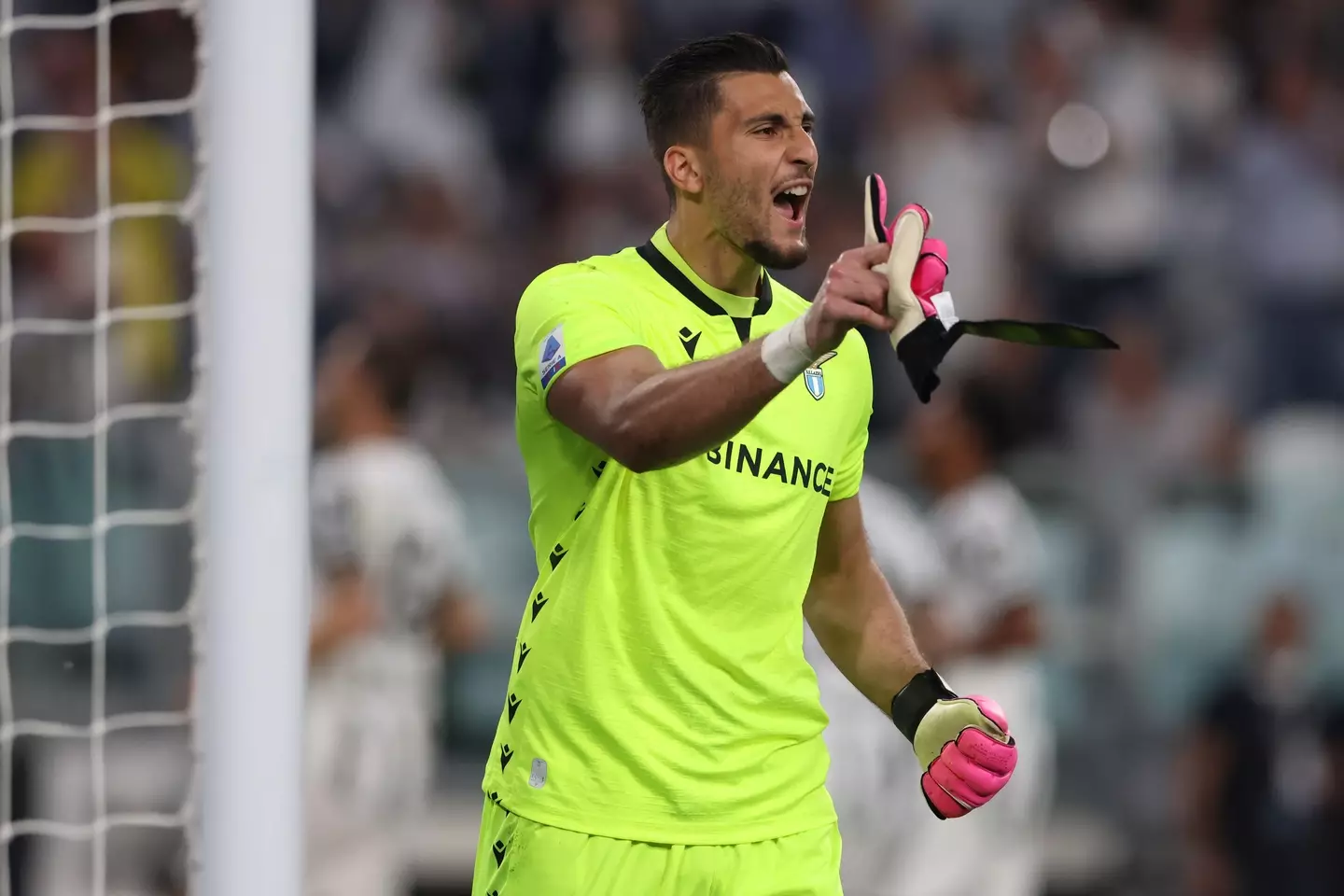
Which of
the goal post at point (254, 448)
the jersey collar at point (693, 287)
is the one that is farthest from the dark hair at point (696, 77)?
the goal post at point (254, 448)

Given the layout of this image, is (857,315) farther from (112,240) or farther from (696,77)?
(112,240)

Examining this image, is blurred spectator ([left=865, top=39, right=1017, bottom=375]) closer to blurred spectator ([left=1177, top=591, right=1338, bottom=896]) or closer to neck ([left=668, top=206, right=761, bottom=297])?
blurred spectator ([left=1177, top=591, right=1338, bottom=896])

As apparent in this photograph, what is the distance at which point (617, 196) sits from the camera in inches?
312

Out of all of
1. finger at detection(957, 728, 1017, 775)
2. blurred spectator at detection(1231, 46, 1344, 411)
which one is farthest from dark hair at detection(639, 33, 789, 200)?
blurred spectator at detection(1231, 46, 1344, 411)

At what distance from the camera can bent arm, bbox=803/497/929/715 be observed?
327cm

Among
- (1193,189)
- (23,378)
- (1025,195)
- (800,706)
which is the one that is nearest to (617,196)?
(1025,195)

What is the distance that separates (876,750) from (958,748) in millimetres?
2980

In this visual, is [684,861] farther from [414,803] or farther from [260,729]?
[414,803]

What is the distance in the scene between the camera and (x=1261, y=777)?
6.71 metres

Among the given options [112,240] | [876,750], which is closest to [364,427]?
[112,240]

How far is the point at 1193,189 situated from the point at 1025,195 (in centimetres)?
70

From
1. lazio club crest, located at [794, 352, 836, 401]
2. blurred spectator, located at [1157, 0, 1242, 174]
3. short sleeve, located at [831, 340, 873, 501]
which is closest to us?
lazio club crest, located at [794, 352, 836, 401]

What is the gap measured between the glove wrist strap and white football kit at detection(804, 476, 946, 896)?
2.43 metres

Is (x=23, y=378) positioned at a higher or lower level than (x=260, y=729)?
higher
